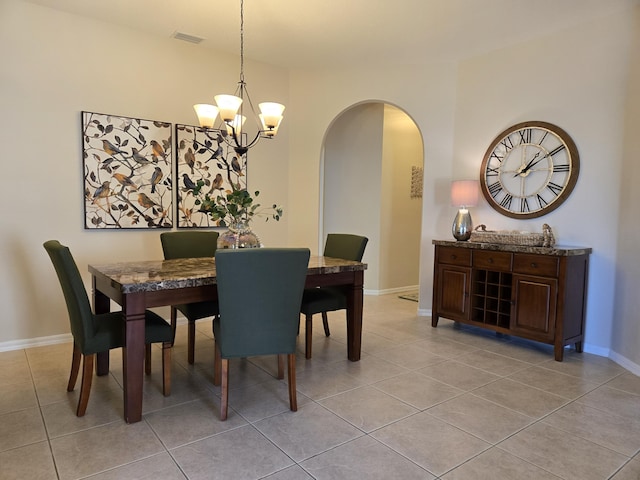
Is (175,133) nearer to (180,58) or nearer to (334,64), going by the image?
(180,58)

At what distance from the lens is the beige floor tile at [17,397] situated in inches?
91.4

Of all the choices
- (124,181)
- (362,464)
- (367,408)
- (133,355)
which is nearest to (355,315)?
(367,408)

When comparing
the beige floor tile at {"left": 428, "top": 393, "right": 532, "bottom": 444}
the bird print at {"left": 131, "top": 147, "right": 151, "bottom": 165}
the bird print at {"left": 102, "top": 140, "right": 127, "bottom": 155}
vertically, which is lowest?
the beige floor tile at {"left": 428, "top": 393, "right": 532, "bottom": 444}

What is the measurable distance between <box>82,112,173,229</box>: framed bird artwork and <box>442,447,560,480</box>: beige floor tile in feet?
10.6

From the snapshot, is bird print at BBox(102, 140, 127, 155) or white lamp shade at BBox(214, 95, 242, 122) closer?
white lamp shade at BBox(214, 95, 242, 122)

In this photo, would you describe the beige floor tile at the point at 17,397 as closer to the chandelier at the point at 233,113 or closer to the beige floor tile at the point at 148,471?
the beige floor tile at the point at 148,471

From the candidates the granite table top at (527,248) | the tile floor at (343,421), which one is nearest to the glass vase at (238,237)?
the tile floor at (343,421)

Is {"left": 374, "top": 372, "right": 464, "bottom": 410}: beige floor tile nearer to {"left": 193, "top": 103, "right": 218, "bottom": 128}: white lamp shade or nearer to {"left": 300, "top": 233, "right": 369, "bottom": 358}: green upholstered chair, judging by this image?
{"left": 300, "top": 233, "right": 369, "bottom": 358}: green upholstered chair

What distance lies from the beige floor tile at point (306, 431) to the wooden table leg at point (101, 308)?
126cm

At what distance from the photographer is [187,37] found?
12.7ft

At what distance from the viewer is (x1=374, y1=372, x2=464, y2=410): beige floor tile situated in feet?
8.22

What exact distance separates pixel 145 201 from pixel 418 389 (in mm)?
2863

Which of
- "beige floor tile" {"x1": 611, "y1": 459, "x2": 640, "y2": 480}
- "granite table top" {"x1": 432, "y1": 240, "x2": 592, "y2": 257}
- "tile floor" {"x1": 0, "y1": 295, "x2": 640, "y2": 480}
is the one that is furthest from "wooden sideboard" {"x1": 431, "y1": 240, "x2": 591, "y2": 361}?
"beige floor tile" {"x1": 611, "y1": 459, "x2": 640, "y2": 480}

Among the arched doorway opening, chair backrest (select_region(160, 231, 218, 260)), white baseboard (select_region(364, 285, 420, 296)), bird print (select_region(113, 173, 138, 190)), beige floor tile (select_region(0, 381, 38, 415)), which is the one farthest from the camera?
white baseboard (select_region(364, 285, 420, 296))
